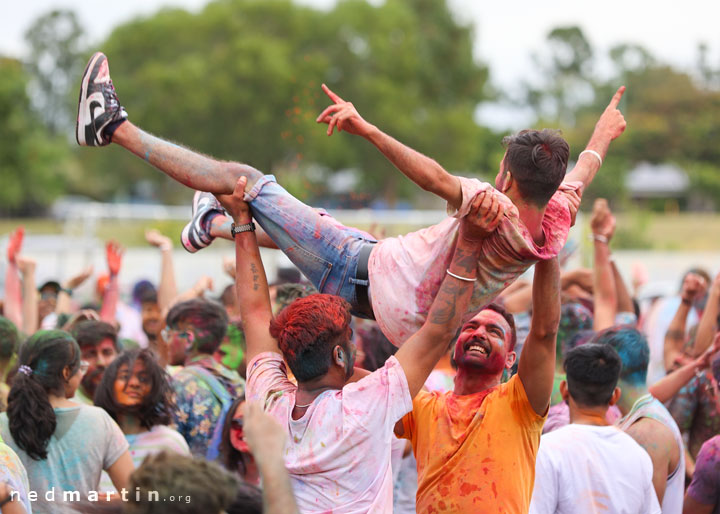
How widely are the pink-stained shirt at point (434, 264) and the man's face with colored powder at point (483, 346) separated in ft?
1.86

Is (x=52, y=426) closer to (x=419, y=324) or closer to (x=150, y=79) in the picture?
(x=419, y=324)

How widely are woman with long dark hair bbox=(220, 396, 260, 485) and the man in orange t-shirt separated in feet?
A: 3.66

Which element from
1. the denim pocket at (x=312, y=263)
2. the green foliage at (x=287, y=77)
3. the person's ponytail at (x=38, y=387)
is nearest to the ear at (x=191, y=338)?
the person's ponytail at (x=38, y=387)

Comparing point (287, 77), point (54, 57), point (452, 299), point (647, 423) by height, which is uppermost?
point (54, 57)

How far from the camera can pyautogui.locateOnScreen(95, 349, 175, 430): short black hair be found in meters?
4.54

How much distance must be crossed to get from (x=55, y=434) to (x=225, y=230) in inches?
48.5

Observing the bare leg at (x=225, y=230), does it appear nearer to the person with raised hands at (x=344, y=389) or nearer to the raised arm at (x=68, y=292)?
the person with raised hands at (x=344, y=389)

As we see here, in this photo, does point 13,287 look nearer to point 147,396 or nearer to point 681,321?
point 147,396

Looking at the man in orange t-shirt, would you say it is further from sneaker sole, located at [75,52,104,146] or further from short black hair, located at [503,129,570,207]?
sneaker sole, located at [75,52,104,146]

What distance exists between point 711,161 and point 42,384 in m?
48.9

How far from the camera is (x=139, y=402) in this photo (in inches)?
178

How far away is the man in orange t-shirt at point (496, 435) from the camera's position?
3.71m

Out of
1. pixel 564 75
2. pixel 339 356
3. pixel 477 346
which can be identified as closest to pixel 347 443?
pixel 339 356

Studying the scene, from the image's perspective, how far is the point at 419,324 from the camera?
11.5 feet
